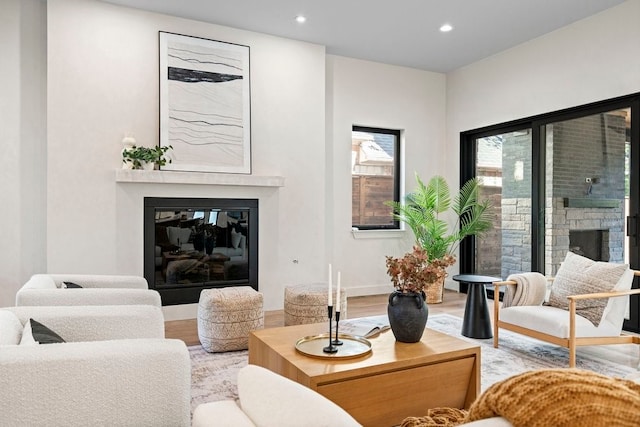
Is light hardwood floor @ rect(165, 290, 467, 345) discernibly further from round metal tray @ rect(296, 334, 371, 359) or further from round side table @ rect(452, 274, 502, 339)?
round metal tray @ rect(296, 334, 371, 359)

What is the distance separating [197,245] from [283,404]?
13.1ft

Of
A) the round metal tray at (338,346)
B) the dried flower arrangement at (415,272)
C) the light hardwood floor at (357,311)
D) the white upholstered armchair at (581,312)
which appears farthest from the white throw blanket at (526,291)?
the round metal tray at (338,346)

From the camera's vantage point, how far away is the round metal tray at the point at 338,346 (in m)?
2.26

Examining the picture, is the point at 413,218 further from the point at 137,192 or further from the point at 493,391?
the point at 493,391

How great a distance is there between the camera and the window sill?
597cm

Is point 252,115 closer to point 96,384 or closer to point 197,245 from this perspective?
point 197,245

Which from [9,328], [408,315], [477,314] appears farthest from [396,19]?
[9,328]

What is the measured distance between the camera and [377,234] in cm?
611

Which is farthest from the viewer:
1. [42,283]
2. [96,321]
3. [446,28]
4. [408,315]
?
[446,28]

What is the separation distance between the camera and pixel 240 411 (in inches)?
44.7

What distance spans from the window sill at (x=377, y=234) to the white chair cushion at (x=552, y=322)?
260 centimetres

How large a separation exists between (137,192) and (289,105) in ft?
6.28

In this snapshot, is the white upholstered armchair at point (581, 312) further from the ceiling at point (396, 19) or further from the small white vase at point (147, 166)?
the small white vase at point (147, 166)

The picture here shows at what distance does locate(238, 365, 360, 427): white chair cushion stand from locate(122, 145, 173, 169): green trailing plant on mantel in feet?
12.0
